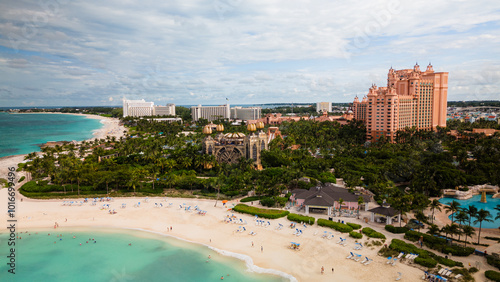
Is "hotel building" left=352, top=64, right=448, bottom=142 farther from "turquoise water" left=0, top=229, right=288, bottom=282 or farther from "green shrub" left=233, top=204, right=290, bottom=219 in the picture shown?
"turquoise water" left=0, top=229, right=288, bottom=282

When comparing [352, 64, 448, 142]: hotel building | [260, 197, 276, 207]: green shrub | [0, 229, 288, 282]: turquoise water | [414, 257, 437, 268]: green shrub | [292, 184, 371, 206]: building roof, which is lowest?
[0, 229, 288, 282]: turquoise water

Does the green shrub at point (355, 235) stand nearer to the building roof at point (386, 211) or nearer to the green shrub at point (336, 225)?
the green shrub at point (336, 225)

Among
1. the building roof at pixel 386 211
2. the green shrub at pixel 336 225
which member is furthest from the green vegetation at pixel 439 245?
the green shrub at pixel 336 225

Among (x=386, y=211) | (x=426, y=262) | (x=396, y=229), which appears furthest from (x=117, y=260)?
(x=386, y=211)

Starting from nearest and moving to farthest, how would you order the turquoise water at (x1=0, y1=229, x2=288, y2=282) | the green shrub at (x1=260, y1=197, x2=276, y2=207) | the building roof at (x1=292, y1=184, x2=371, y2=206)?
1. the turquoise water at (x1=0, y1=229, x2=288, y2=282)
2. the building roof at (x1=292, y1=184, x2=371, y2=206)
3. the green shrub at (x1=260, y1=197, x2=276, y2=207)

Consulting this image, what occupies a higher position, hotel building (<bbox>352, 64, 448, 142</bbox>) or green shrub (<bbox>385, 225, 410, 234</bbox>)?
hotel building (<bbox>352, 64, 448, 142</bbox>)

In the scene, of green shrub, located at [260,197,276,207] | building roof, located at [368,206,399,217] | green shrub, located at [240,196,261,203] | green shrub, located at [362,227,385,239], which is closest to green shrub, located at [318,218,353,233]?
green shrub, located at [362,227,385,239]

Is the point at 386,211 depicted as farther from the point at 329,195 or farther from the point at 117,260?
the point at 117,260
